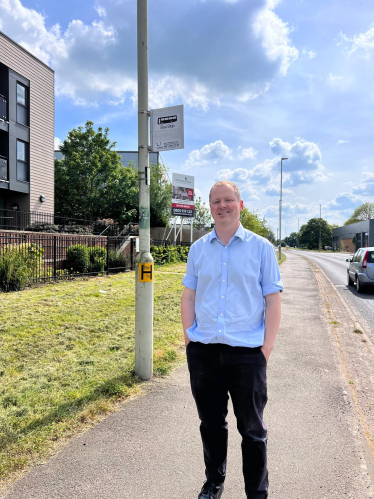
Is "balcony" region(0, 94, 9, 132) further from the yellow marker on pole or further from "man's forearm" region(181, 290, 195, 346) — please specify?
"man's forearm" region(181, 290, 195, 346)

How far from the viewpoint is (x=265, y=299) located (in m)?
2.10

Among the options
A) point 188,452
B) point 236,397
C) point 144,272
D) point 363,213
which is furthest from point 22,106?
point 363,213

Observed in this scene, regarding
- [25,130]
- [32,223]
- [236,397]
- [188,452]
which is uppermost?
[25,130]

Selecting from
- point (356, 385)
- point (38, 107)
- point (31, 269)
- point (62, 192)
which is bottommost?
point (356, 385)

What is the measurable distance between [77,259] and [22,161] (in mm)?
9027

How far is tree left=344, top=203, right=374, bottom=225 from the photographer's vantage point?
284 ft

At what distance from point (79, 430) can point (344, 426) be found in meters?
2.29

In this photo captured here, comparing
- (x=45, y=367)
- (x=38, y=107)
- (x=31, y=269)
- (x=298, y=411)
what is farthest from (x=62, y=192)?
(x=298, y=411)

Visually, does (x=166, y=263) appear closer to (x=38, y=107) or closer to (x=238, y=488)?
(x=38, y=107)

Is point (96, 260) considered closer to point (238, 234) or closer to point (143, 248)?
point (143, 248)

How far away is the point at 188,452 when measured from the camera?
263 centimetres

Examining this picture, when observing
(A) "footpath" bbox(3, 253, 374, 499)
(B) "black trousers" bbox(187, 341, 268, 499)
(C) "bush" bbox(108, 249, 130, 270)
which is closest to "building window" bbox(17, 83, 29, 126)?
(C) "bush" bbox(108, 249, 130, 270)

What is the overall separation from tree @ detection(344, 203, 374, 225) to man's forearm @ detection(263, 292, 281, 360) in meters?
95.6

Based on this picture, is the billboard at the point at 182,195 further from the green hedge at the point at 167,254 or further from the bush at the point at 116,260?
the bush at the point at 116,260
